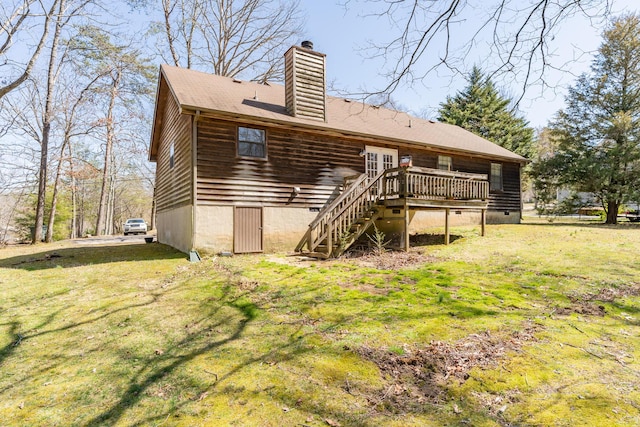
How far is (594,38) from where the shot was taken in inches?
165

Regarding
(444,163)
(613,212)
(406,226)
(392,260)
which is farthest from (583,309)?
(613,212)

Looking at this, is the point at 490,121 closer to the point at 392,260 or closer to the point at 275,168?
the point at 275,168

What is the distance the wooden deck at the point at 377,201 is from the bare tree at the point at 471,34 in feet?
17.7

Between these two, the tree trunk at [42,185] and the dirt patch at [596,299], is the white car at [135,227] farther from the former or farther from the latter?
the dirt patch at [596,299]

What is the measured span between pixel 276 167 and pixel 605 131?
64.3ft

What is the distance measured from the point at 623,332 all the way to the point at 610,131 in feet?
65.6

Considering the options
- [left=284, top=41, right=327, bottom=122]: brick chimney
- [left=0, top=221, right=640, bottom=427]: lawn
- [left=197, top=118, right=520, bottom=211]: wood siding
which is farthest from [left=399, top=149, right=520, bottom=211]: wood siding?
[left=0, top=221, right=640, bottom=427]: lawn

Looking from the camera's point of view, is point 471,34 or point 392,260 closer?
point 471,34

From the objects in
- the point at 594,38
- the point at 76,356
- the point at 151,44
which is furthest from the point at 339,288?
the point at 151,44

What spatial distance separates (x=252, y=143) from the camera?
10703 mm

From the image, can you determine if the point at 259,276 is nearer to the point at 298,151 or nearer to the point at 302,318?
the point at 302,318

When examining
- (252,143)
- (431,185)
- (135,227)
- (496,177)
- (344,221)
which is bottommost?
(135,227)

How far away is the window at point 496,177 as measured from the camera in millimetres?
17047

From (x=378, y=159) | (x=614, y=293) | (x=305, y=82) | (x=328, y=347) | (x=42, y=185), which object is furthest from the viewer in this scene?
(x=42, y=185)
